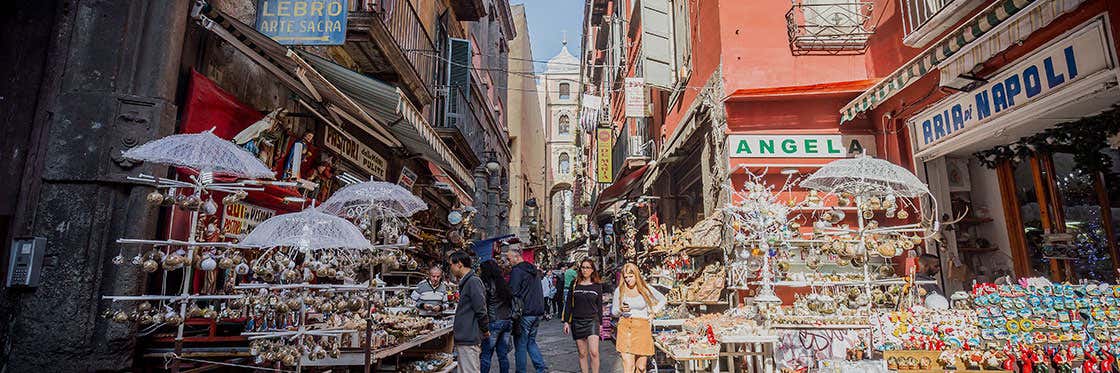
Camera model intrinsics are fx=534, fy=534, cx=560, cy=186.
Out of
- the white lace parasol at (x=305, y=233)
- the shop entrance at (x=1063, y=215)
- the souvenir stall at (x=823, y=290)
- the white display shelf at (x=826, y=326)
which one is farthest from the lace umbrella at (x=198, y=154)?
the shop entrance at (x=1063, y=215)

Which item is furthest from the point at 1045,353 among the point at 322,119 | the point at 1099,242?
the point at 322,119

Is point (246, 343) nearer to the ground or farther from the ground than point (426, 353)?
farther from the ground

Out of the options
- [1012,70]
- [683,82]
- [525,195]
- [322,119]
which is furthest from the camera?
[525,195]

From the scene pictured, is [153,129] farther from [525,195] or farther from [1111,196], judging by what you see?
[525,195]

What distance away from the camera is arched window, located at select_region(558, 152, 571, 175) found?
177 ft

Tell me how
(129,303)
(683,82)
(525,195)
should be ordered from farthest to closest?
1. (525,195)
2. (683,82)
3. (129,303)

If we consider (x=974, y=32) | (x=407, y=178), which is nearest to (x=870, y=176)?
(x=974, y=32)

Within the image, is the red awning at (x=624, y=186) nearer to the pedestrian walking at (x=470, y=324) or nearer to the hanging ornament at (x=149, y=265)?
the pedestrian walking at (x=470, y=324)

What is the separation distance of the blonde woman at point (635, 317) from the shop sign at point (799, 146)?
9.64ft

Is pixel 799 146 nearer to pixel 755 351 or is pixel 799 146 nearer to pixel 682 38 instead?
pixel 755 351

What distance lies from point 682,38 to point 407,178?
21.5ft

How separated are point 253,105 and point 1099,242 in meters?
9.08

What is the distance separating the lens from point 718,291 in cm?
801

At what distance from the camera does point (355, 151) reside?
8.02 metres
